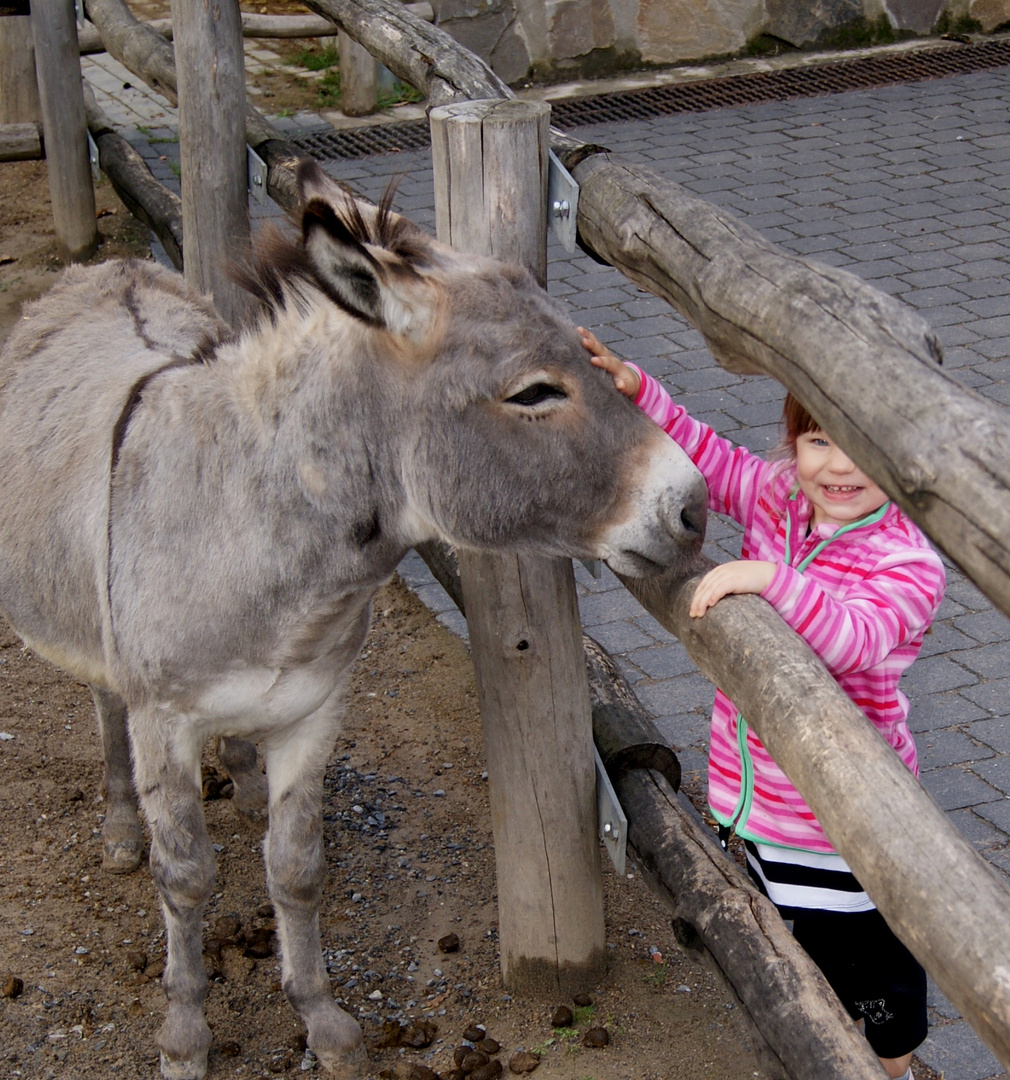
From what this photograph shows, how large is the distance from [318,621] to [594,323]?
3.96m

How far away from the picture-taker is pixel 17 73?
293 inches

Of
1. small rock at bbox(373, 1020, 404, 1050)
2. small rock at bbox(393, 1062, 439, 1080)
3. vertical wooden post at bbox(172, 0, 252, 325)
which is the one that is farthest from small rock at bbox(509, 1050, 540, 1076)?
vertical wooden post at bbox(172, 0, 252, 325)

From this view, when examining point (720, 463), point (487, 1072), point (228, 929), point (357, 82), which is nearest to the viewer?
point (720, 463)

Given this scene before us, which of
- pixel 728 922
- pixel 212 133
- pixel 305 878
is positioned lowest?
pixel 305 878

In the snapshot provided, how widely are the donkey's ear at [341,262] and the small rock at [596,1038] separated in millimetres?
1707

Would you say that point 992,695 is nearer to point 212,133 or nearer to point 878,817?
point 878,817

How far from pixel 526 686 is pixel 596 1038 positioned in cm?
85

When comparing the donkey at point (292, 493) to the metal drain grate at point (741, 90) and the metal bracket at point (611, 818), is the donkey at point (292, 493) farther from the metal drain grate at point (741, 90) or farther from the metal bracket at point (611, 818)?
the metal drain grate at point (741, 90)

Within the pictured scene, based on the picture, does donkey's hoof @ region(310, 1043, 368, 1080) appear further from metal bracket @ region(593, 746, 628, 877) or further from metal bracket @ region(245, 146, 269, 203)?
→ metal bracket @ region(245, 146, 269, 203)

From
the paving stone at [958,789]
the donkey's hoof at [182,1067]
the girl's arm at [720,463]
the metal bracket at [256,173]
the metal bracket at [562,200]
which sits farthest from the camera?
the metal bracket at [256,173]

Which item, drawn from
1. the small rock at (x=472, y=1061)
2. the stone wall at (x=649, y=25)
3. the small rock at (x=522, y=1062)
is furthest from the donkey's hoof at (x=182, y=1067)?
the stone wall at (x=649, y=25)

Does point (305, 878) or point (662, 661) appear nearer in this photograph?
point (305, 878)

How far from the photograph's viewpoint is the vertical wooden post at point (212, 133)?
4.08 meters

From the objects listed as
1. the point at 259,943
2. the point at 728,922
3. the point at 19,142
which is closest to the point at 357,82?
the point at 19,142
